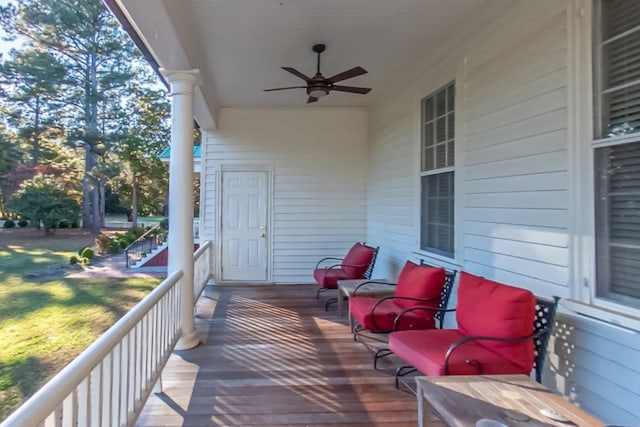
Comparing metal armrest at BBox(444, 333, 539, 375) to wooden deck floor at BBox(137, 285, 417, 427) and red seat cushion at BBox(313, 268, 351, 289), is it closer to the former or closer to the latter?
wooden deck floor at BBox(137, 285, 417, 427)

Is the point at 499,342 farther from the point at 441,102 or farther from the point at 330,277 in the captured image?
the point at 330,277

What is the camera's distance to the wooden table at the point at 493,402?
1.41 m

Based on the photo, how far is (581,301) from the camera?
81.2 inches

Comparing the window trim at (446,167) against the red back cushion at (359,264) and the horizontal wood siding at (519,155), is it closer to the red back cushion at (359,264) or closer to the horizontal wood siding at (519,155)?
the horizontal wood siding at (519,155)

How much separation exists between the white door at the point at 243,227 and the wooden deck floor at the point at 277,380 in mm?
1855

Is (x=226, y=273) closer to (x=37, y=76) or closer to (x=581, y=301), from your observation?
(x=37, y=76)

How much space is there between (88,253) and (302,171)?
5.17m

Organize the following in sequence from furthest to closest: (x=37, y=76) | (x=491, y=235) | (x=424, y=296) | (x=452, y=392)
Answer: (x=37, y=76), (x=424, y=296), (x=491, y=235), (x=452, y=392)

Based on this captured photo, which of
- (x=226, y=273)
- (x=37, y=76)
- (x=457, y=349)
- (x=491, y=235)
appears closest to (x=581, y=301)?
(x=457, y=349)

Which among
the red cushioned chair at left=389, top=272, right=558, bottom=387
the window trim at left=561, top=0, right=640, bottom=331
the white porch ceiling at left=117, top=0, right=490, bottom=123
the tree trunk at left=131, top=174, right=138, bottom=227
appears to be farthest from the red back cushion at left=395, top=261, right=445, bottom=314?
the tree trunk at left=131, top=174, right=138, bottom=227

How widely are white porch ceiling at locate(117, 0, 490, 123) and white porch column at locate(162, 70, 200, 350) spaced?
0.78ft

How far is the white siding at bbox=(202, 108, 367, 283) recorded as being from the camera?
20.4ft

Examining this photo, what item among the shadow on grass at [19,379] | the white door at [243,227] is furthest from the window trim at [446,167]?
the shadow on grass at [19,379]

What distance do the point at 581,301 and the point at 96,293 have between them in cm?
809
